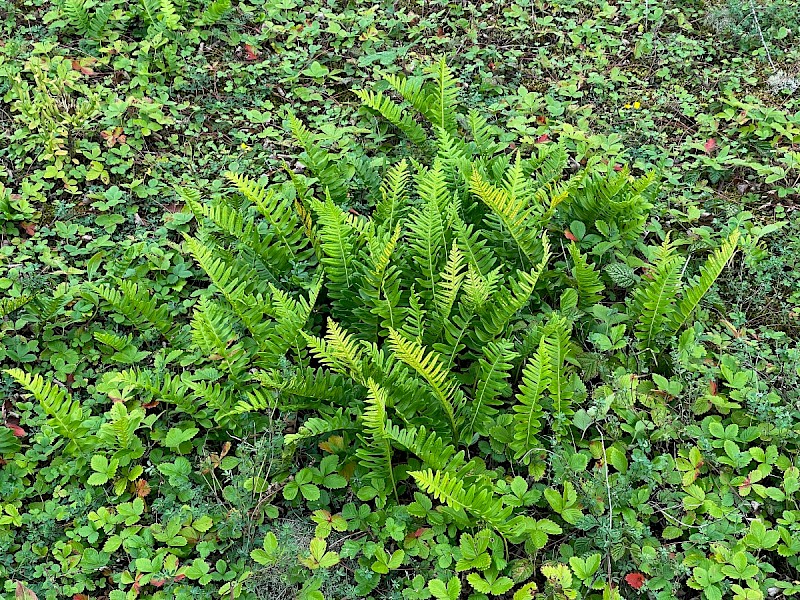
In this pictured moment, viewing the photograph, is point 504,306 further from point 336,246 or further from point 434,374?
point 336,246

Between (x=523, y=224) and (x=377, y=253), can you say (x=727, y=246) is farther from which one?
(x=377, y=253)

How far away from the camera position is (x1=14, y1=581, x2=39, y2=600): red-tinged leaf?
2.77 meters

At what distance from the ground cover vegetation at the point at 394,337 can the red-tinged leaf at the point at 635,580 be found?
2 cm

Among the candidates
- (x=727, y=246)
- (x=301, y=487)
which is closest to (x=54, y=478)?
(x=301, y=487)

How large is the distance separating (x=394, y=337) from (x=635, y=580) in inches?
51.0

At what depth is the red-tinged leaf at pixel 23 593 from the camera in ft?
9.08

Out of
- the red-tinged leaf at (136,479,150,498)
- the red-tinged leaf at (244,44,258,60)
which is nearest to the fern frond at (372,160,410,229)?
the red-tinged leaf at (136,479,150,498)

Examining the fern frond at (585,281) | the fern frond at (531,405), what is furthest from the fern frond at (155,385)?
the fern frond at (585,281)

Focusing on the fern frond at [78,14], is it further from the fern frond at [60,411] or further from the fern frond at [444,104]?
the fern frond at [60,411]

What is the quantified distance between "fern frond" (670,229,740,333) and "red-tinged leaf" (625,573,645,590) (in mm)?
1193

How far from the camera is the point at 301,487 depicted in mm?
3012

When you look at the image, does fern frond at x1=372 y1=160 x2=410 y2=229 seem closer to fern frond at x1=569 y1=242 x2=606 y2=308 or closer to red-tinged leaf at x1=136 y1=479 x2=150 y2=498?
fern frond at x1=569 y1=242 x2=606 y2=308

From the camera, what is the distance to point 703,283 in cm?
328

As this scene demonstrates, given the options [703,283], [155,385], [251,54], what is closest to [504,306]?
[703,283]
